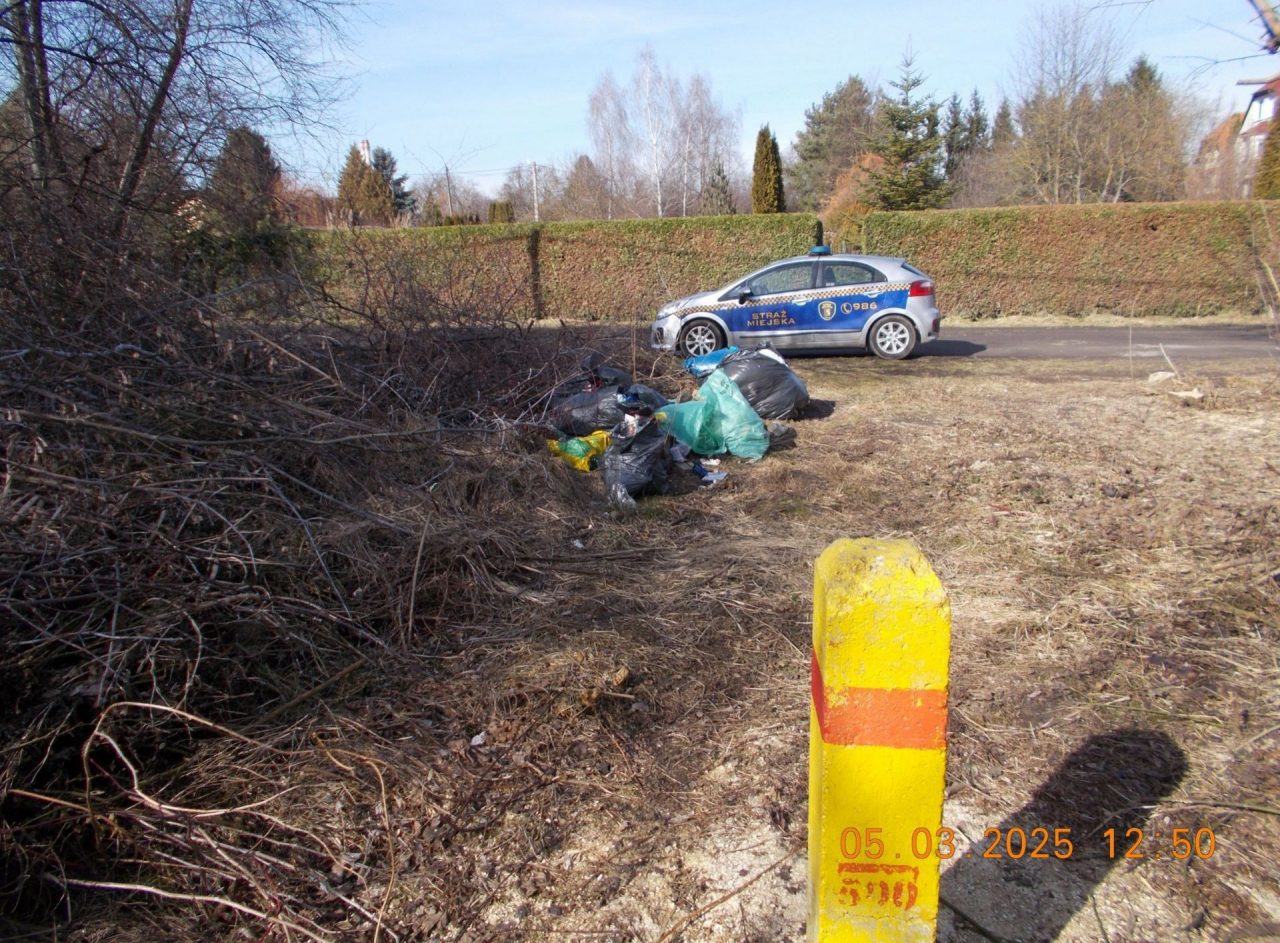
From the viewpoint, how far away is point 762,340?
11734mm

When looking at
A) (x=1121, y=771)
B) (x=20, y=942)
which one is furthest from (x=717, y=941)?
(x=20, y=942)

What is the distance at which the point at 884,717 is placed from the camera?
68.1 inches

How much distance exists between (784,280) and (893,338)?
1808 mm

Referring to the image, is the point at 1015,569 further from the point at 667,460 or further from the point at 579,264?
the point at 579,264

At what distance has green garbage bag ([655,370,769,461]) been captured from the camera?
6.75m

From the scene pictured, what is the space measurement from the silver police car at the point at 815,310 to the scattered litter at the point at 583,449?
203 inches

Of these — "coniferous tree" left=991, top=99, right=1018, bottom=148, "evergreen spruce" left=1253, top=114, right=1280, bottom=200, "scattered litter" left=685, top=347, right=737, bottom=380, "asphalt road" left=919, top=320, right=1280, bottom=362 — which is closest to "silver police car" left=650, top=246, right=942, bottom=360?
"asphalt road" left=919, top=320, right=1280, bottom=362

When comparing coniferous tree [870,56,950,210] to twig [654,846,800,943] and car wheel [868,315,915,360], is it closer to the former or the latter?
car wheel [868,315,915,360]

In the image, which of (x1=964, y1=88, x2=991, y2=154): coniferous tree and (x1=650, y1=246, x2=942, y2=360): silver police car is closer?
(x1=650, y1=246, x2=942, y2=360): silver police car

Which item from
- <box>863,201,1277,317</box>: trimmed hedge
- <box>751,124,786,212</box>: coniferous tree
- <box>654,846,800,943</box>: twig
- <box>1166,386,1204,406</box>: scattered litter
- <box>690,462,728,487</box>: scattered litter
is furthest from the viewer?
<box>751,124,786,212</box>: coniferous tree

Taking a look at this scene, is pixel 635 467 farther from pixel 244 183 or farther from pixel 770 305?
pixel 770 305

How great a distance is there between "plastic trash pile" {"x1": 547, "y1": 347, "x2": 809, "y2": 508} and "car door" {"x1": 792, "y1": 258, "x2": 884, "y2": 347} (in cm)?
395
